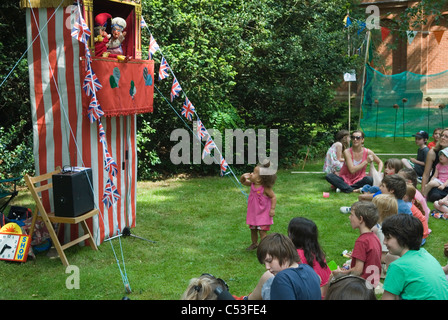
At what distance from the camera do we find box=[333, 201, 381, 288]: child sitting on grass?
473cm

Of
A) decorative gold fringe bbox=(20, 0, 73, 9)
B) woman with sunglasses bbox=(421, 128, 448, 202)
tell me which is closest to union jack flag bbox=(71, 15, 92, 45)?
decorative gold fringe bbox=(20, 0, 73, 9)

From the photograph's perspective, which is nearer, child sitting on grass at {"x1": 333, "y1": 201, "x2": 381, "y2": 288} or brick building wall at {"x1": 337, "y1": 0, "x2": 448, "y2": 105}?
child sitting on grass at {"x1": 333, "y1": 201, "x2": 381, "y2": 288}

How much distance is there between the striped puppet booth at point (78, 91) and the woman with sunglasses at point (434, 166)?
17.5 feet

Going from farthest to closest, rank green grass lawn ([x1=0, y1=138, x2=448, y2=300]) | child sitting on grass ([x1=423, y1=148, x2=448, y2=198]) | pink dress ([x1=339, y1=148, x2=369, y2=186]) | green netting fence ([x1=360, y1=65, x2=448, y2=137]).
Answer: green netting fence ([x1=360, y1=65, x2=448, y2=137]) < pink dress ([x1=339, y1=148, x2=369, y2=186]) < child sitting on grass ([x1=423, y1=148, x2=448, y2=198]) < green grass lawn ([x1=0, y1=138, x2=448, y2=300])

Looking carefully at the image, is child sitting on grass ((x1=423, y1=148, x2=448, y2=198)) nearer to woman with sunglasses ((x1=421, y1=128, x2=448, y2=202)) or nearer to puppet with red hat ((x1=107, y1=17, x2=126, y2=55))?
woman with sunglasses ((x1=421, y1=128, x2=448, y2=202))

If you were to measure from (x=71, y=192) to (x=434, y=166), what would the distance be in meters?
6.42

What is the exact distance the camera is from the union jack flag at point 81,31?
18.5 feet

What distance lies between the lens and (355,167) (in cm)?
962

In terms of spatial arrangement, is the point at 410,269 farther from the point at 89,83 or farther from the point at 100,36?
the point at 100,36

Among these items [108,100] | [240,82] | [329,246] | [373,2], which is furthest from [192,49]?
[373,2]

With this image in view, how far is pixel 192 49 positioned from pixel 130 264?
5859 millimetres

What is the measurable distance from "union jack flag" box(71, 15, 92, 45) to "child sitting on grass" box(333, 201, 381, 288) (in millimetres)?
3495
